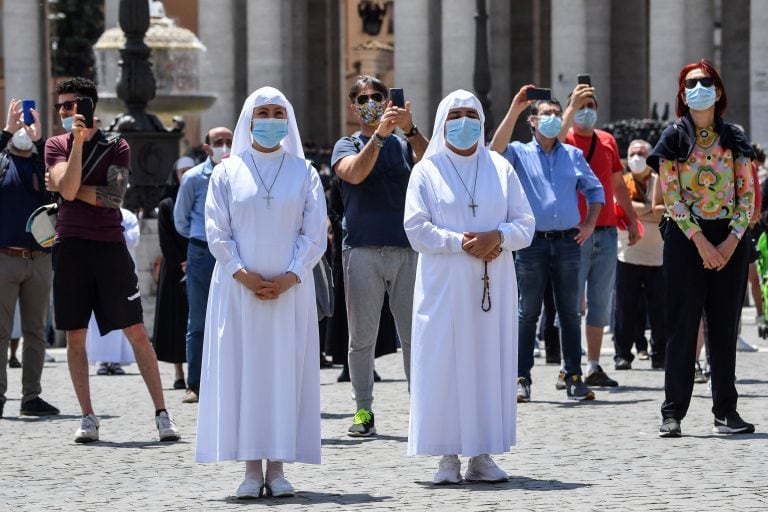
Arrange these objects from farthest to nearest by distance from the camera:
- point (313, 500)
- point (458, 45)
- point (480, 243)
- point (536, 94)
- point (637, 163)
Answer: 1. point (458, 45)
2. point (637, 163)
3. point (536, 94)
4. point (480, 243)
5. point (313, 500)

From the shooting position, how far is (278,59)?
5622 cm

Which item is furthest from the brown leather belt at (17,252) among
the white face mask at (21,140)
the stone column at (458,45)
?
the stone column at (458,45)

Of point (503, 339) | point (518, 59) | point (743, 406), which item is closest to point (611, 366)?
point (743, 406)

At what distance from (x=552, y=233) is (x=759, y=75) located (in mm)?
31006

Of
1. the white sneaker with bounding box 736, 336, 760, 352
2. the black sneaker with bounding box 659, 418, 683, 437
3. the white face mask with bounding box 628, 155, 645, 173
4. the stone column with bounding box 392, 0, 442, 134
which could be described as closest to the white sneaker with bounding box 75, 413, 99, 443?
the black sneaker with bounding box 659, 418, 683, 437

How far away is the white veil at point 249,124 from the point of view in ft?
35.4

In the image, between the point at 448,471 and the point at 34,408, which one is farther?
the point at 34,408

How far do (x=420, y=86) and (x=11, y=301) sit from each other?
1538 inches

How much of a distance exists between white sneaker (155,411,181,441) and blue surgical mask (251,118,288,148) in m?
2.76

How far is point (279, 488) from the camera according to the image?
10.4 metres

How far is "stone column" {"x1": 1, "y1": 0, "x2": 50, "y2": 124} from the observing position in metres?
55.2

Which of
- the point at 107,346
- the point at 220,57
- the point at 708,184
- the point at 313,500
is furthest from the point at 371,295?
the point at 220,57

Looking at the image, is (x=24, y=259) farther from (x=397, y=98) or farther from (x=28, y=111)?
(x=397, y=98)

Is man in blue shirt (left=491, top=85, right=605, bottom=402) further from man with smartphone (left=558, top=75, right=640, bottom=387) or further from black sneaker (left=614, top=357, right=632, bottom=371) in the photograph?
black sneaker (left=614, top=357, right=632, bottom=371)
